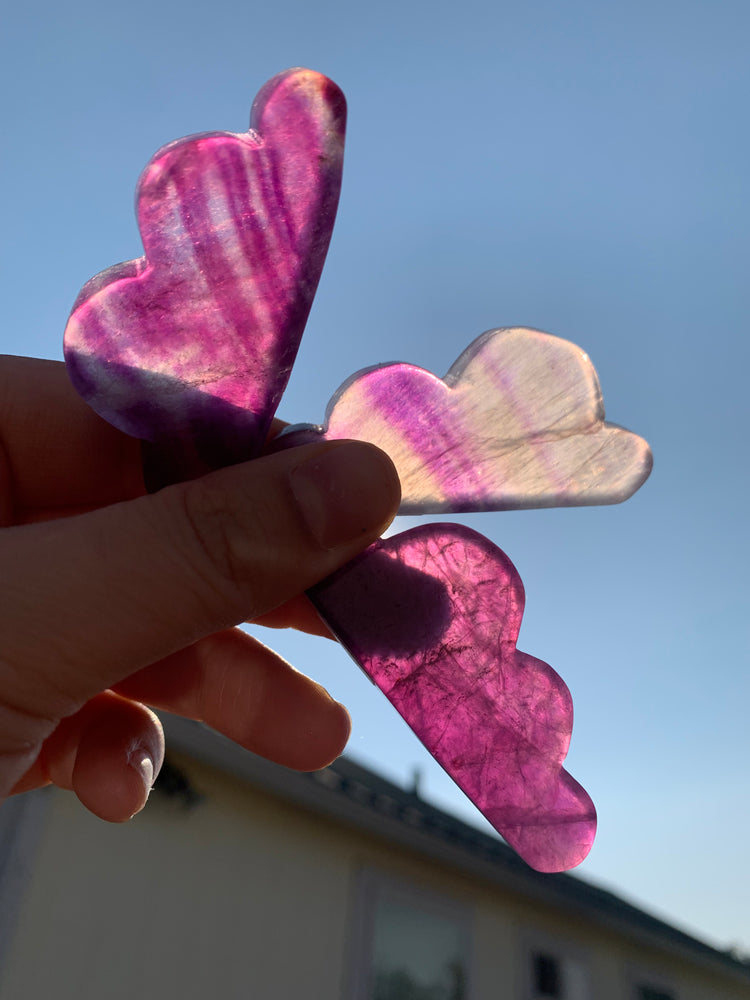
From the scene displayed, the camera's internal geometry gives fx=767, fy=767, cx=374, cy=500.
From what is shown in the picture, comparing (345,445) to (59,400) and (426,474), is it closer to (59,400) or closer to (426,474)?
(426,474)

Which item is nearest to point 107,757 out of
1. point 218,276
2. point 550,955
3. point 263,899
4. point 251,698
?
point 251,698

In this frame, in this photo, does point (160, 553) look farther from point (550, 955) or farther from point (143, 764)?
point (550, 955)

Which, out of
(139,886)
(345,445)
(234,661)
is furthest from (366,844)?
(345,445)

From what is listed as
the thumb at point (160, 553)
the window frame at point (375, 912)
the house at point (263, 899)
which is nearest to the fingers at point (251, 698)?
the thumb at point (160, 553)

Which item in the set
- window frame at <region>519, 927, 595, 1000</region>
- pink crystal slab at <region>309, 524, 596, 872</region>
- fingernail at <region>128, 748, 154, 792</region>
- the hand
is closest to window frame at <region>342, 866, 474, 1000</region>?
window frame at <region>519, 927, 595, 1000</region>

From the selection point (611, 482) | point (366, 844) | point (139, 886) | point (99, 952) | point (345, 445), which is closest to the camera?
point (345, 445)

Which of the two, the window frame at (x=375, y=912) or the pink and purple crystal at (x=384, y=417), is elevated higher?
the pink and purple crystal at (x=384, y=417)

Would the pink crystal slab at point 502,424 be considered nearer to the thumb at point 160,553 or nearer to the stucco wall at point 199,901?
the thumb at point 160,553
